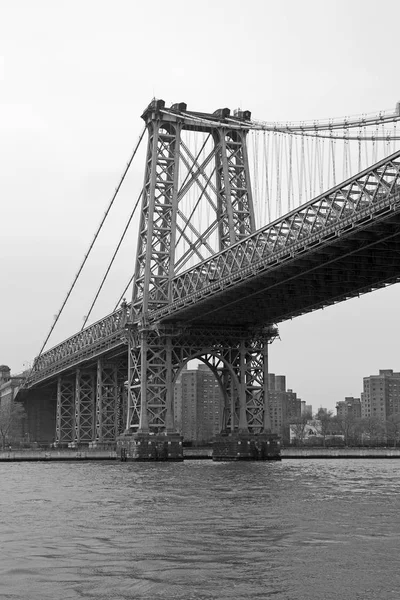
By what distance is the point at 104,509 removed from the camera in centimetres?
3609

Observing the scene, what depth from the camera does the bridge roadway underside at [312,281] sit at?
5622 cm

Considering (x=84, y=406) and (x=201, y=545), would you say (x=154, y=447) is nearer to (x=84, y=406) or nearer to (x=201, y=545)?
(x=84, y=406)

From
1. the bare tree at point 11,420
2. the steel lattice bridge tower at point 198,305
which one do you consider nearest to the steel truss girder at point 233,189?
the steel lattice bridge tower at point 198,305

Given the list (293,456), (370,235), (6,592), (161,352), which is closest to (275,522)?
(6,592)

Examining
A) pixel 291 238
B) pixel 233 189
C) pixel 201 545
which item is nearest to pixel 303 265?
pixel 291 238

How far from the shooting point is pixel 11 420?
158m

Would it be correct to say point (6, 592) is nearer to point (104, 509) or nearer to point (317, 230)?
point (104, 509)

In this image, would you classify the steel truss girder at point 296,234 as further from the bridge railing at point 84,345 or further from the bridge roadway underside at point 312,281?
the bridge railing at point 84,345

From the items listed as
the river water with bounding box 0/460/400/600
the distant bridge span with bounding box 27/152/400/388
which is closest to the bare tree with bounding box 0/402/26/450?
the distant bridge span with bounding box 27/152/400/388

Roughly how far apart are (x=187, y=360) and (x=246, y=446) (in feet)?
32.5

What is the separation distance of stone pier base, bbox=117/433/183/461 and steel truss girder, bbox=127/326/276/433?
0.85 m

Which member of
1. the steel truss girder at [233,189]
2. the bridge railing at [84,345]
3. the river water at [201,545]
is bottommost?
the river water at [201,545]

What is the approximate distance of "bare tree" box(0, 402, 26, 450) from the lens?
15738 centimetres

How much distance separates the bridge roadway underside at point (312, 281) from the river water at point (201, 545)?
16924mm
